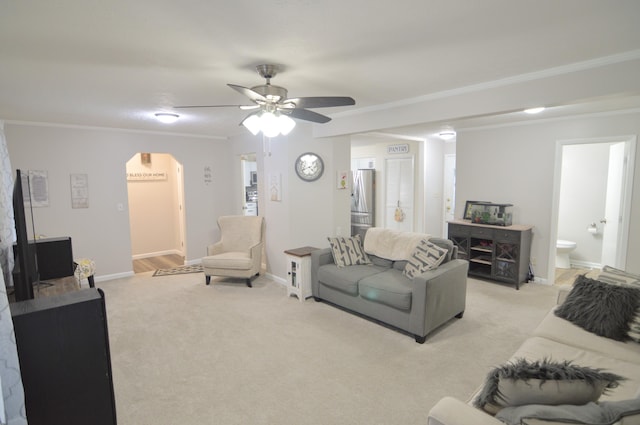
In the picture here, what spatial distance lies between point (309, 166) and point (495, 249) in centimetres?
291

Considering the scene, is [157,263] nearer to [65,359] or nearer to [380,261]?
[380,261]

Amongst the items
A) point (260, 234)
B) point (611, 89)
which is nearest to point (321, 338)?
point (260, 234)

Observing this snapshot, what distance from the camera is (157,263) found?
636cm

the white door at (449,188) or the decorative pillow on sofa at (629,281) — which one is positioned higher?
the white door at (449,188)

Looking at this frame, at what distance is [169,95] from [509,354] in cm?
393

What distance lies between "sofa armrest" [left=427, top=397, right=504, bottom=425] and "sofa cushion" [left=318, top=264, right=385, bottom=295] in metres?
2.20

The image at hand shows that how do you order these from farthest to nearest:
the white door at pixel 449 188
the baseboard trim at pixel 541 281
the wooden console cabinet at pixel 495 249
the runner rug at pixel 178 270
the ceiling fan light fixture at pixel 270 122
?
the white door at pixel 449 188, the runner rug at pixel 178 270, the baseboard trim at pixel 541 281, the wooden console cabinet at pixel 495 249, the ceiling fan light fixture at pixel 270 122

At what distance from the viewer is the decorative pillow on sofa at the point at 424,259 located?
11.3 feet

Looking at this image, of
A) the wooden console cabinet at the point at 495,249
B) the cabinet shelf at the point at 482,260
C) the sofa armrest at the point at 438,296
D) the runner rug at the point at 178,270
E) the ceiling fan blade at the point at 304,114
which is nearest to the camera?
the ceiling fan blade at the point at 304,114

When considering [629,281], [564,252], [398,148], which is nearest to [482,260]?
[564,252]

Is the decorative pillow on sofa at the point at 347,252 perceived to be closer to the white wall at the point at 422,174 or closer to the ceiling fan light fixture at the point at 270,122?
the ceiling fan light fixture at the point at 270,122

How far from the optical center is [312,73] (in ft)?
8.55

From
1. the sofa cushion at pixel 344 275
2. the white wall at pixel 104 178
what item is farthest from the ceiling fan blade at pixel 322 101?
the white wall at pixel 104 178

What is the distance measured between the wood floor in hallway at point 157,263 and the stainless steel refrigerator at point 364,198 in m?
3.72
